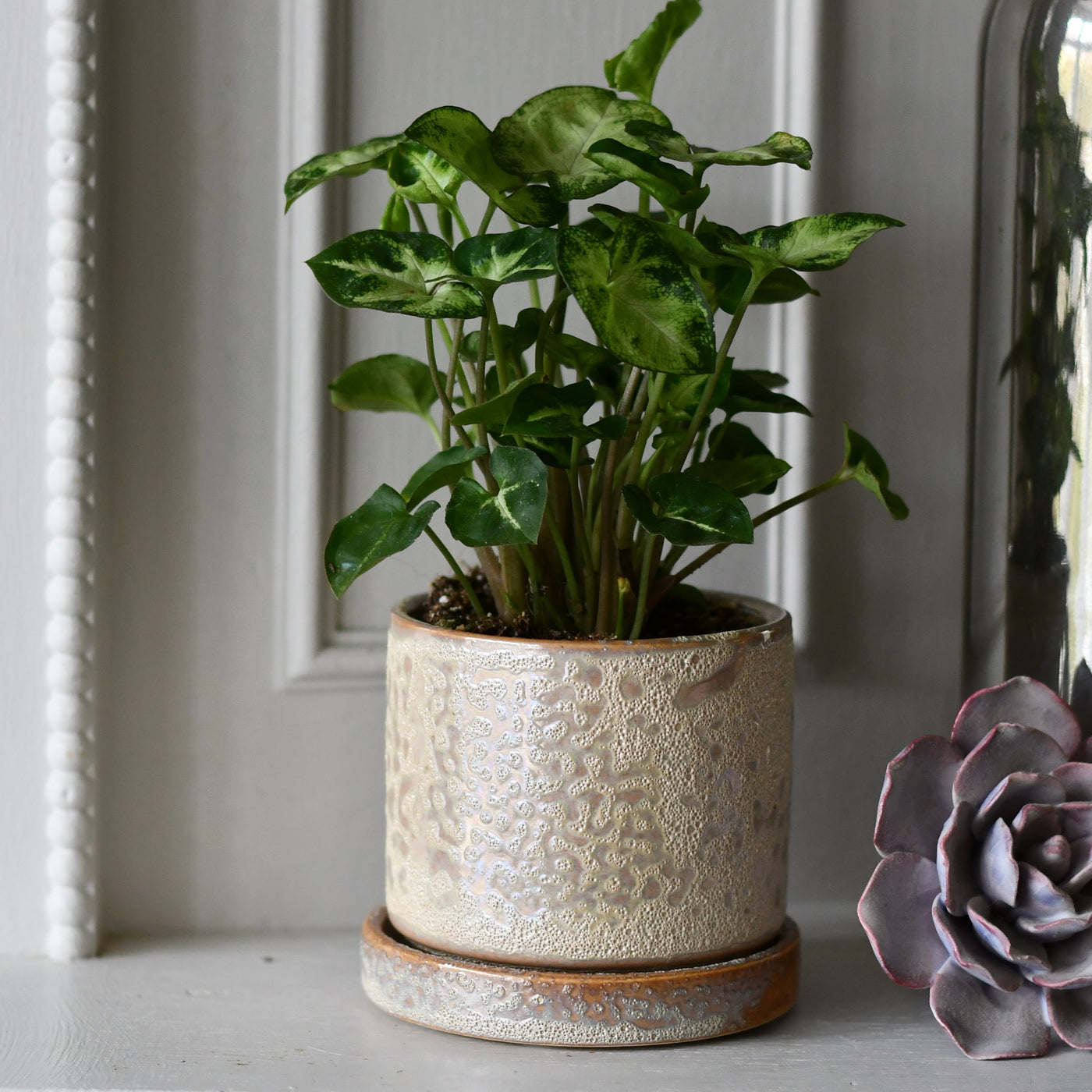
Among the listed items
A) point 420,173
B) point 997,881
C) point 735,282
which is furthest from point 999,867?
point 420,173

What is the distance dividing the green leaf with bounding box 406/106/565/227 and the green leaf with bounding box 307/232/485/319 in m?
0.03

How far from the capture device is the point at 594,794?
1.68 feet

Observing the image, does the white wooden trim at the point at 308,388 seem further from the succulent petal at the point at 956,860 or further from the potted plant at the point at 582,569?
the succulent petal at the point at 956,860

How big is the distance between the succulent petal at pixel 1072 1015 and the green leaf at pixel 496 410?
1.15ft

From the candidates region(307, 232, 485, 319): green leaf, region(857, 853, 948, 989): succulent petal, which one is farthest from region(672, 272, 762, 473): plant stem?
region(857, 853, 948, 989): succulent petal

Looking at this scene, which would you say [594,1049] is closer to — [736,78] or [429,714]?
[429,714]

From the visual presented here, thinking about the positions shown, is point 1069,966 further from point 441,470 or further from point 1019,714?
point 441,470

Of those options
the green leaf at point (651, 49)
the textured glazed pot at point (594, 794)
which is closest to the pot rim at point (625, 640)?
the textured glazed pot at point (594, 794)

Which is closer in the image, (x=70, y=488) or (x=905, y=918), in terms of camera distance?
(x=905, y=918)

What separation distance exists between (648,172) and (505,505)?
0.46 feet

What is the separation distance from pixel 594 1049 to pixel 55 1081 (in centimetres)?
23

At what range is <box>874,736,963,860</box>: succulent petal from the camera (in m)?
0.55

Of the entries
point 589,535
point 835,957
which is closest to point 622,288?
point 589,535

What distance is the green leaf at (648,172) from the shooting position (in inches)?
18.1
